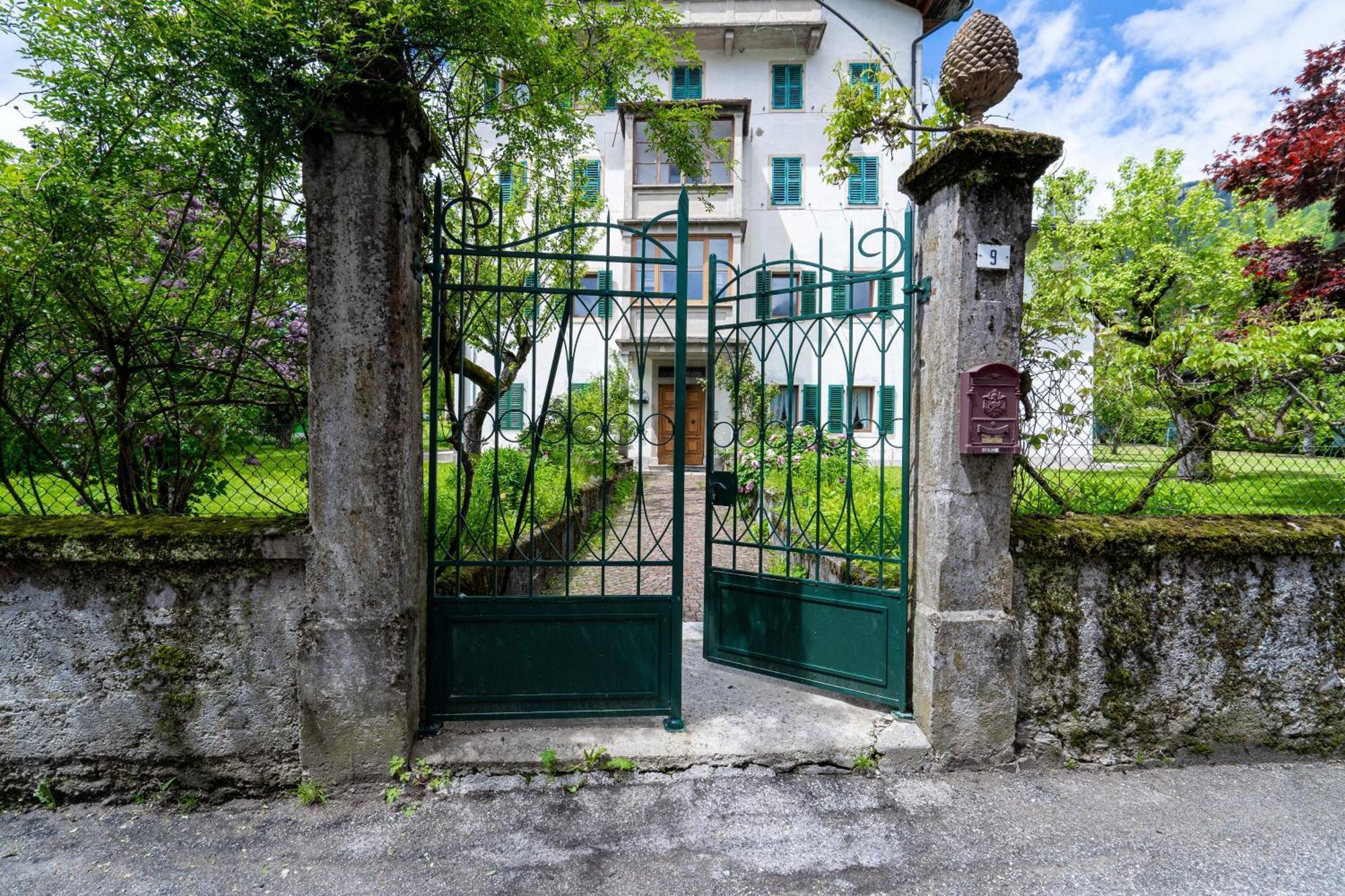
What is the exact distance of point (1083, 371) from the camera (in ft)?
12.5

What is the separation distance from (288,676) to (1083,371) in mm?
4617

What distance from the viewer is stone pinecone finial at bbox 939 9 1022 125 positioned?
2996 mm

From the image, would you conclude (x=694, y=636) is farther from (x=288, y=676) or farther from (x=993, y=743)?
(x=288, y=676)

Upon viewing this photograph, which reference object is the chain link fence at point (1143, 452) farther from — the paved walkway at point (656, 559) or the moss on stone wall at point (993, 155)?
the paved walkway at point (656, 559)

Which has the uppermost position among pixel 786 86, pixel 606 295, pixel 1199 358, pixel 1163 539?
pixel 786 86

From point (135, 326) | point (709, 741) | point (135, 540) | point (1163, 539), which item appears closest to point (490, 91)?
point (135, 326)

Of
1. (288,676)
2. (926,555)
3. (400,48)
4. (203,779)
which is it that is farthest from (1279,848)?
(400,48)

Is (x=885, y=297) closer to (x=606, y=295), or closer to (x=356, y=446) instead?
(x=606, y=295)

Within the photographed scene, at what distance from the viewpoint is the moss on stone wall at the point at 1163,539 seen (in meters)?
3.03

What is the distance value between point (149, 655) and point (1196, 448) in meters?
5.76

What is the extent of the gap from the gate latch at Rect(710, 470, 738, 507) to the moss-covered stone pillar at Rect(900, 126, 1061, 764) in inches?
44.9

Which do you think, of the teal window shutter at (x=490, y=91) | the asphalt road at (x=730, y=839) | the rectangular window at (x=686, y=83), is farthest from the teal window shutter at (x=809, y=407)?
the rectangular window at (x=686, y=83)

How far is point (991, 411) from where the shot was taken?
291 cm

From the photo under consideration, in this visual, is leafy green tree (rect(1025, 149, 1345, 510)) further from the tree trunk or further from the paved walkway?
the paved walkway
